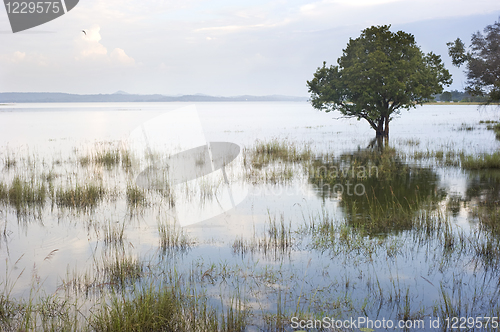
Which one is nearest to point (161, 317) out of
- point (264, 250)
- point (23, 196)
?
point (264, 250)

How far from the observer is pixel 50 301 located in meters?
5.90

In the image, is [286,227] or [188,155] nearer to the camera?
[286,227]

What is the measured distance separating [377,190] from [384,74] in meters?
13.5

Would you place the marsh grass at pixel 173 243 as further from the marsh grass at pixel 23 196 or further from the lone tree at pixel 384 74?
the lone tree at pixel 384 74

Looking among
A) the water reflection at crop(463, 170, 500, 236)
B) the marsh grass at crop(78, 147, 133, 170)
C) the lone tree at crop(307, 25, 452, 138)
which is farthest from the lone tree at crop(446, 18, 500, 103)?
the marsh grass at crop(78, 147, 133, 170)

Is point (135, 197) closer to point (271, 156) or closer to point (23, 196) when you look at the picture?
point (23, 196)

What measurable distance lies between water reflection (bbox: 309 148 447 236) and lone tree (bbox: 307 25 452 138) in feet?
19.2

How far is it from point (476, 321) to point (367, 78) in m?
21.8

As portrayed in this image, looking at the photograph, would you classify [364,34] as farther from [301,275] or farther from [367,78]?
[301,275]

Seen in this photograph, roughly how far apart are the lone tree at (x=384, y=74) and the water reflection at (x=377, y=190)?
5851 mm

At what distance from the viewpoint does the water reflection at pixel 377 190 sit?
9.24 meters

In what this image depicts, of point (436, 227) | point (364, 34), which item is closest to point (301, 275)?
point (436, 227)

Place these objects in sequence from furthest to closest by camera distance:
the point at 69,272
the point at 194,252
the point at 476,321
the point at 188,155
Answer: the point at 188,155 → the point at 194,252 → the point at 69,272 → the point at 476,321

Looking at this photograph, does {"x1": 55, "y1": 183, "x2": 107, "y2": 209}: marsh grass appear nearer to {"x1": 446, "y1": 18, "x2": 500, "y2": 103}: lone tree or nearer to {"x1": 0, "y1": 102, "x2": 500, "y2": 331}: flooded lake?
{"x1": 0, "y1": 102, "x2": 500, "y2": 331}: flooded lake
